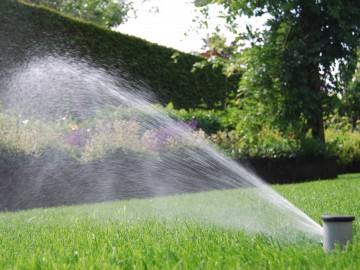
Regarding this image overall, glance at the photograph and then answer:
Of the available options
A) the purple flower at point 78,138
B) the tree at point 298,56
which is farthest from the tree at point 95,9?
the purple flower at point 78,138

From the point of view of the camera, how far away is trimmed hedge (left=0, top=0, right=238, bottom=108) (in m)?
10.7

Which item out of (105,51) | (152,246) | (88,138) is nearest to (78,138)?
(88,138)

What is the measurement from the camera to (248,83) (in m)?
8.93

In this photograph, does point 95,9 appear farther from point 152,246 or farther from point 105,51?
point 152,246

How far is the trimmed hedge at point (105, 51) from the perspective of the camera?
10680 mm

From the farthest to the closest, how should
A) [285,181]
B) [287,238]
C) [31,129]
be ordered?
[285,181], [31,129], [287,238]

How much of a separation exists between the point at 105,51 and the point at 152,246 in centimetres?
1012

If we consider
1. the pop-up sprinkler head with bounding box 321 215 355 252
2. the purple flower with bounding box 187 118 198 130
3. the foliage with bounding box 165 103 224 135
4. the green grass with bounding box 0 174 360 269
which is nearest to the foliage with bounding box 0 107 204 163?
the purple flower with bounding box 187 118 198 130

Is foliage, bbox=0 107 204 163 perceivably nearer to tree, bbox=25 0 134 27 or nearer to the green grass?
the green grass

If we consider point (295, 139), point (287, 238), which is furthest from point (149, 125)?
point (287, 238)

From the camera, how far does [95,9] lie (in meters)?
21.1

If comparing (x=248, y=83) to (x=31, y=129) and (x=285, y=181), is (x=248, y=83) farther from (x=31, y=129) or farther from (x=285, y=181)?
(x=31, y=129)

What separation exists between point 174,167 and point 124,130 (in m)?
0.82

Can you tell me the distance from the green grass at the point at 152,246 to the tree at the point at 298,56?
15.5 ft
